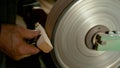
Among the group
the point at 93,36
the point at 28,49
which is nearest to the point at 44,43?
the point at 28,49

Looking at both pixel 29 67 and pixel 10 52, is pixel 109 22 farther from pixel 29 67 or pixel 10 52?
pixel 29 67

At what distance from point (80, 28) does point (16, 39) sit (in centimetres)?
24

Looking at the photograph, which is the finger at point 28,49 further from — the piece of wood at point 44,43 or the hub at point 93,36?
the hub at point 93,36

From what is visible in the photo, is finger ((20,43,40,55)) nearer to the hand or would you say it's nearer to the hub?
the hand

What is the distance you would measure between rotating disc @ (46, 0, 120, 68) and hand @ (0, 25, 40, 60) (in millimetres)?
79

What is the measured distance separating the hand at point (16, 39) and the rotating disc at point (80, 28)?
79 mm

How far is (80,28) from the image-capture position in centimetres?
92

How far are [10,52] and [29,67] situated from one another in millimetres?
362

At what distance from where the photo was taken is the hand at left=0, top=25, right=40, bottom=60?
2.94ft

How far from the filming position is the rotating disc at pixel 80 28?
34.7 inches

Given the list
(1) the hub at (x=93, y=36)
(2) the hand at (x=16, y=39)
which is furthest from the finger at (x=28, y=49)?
(1) the hub at (x=93, y=36)

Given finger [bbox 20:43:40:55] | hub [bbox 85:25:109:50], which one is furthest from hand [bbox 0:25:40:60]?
hub [bbox 85:25:109:50]

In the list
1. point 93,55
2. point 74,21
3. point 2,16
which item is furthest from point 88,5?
point 2,16

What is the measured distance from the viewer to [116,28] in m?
0.97
